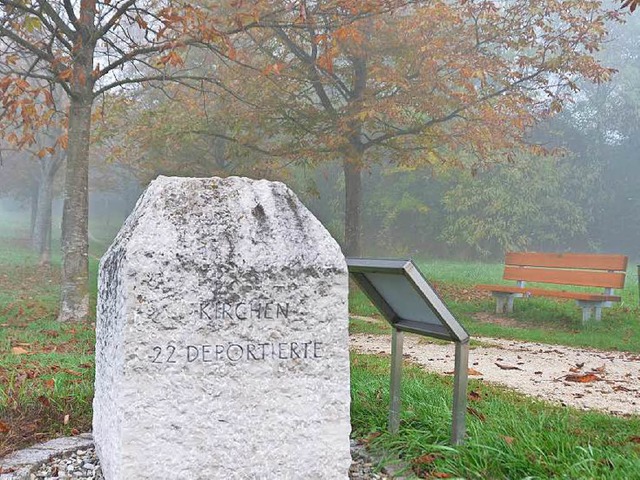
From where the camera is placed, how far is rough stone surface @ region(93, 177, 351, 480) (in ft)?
9.40

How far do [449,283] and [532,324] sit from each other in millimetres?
4807

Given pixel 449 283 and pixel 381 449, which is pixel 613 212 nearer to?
pixel 449 283

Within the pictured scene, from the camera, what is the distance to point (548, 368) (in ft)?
22.0

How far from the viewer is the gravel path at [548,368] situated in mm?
5383

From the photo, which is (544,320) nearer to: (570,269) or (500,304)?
(500,304)

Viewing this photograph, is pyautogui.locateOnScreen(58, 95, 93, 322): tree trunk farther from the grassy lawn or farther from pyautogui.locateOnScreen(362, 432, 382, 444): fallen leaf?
pyautogui.locateOnScreen(362, 432, 382, 444): fallen leaf

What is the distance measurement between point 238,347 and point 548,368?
4.61 m

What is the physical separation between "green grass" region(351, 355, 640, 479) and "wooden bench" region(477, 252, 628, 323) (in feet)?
18.2

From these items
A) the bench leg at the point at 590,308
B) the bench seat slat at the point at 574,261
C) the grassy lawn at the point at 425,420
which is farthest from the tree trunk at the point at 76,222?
the bench seat slat at the point at 574,261

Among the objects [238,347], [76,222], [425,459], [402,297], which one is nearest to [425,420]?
[425,459]

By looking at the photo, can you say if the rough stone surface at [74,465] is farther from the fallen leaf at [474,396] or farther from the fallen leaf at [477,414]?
the fallen leaf at [474,396]

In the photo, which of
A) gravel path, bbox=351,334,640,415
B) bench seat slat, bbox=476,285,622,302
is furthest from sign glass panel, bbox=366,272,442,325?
bench seat slat, bbox=476,285,622,302

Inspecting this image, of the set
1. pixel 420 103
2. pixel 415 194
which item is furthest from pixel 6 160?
pixel 420 103

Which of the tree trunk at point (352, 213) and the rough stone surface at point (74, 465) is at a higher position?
the tree trunk at point (352, 213)
